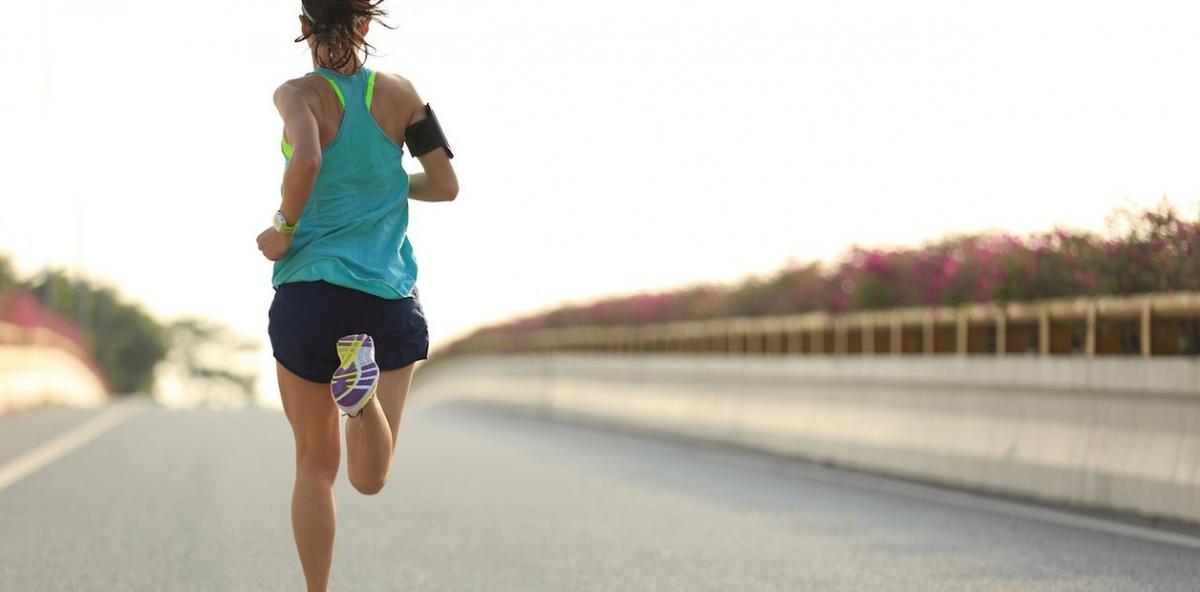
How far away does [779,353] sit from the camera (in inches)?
806

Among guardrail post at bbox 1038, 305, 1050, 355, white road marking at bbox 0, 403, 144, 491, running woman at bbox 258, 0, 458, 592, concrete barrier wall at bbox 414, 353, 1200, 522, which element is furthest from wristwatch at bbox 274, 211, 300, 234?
white road marking at bbox 0, 403, 144, 491

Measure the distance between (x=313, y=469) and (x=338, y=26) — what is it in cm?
135

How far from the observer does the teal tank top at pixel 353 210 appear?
5723mm

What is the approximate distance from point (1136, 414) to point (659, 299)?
69.9 feet

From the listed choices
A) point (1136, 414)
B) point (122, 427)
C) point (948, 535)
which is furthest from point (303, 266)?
point (122, 427)

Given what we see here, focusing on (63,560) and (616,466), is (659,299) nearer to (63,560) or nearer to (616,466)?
(616,466)

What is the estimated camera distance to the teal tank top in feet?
18.8

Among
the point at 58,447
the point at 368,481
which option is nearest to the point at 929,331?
the point at 58,447

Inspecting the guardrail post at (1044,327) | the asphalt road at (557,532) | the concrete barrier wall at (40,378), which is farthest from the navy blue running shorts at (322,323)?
the concrete barrier wall at (40,378)

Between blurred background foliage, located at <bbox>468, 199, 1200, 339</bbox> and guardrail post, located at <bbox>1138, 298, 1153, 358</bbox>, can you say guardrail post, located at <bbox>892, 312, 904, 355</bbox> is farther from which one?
guardrail post, located at <bbox>1138, 298, 1153, 358</bbox>

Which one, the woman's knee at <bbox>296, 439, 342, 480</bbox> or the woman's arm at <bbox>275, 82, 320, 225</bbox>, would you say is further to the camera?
the woman's knee at <bbox>296, 439, 342, 480</bbox>

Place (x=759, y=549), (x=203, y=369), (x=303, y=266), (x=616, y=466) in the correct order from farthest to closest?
1. (x=203, y=369)
2. (x=616, y=466)
3. (x=759, y=549)
4. (x=303, y=266)

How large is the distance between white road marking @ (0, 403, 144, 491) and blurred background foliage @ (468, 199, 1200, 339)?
23.8ft

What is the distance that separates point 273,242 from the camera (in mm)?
5652
